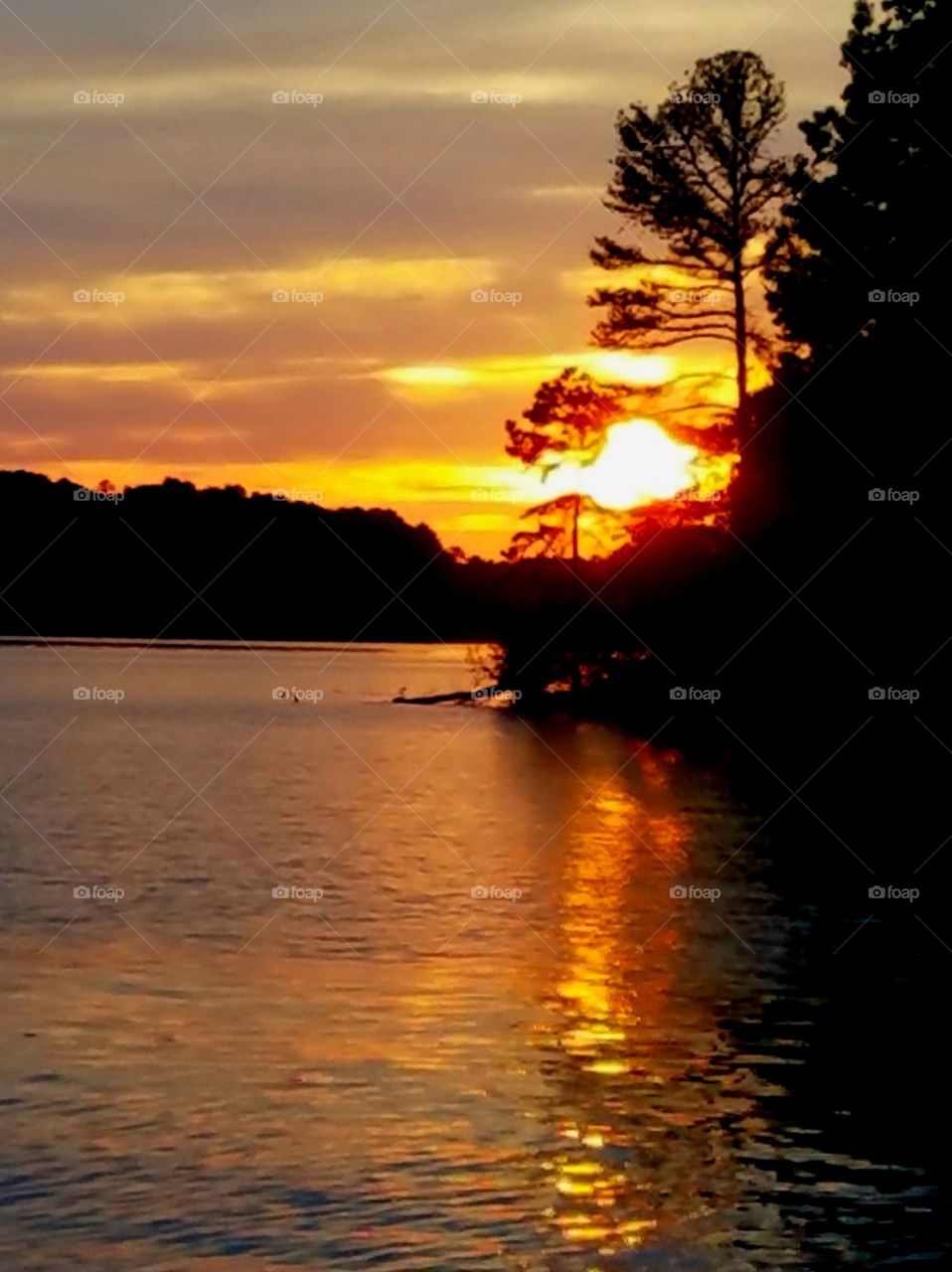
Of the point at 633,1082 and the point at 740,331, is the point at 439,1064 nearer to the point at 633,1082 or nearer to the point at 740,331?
the point at 633,1082

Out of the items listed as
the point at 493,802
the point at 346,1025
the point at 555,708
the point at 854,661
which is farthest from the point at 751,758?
the point at 346,1025

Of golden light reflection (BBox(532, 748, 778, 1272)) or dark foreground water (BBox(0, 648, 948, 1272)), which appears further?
golden light reflection (BBox(532, 748, 778, 1272))

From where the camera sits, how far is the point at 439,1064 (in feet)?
73.9

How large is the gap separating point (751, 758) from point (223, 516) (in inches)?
3971

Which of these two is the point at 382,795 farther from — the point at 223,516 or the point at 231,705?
the point at 223,516

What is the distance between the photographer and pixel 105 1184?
57.6ft

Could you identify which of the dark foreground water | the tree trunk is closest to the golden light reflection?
the dark foreground water

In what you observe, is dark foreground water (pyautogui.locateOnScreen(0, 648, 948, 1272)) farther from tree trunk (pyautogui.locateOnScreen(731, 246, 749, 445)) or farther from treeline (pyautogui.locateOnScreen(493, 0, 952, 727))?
tree trunk (pyautogui.locateOnScreen(731, 246, 749, 445))

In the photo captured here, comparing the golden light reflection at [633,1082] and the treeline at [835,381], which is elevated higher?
the treeline at [835,381]

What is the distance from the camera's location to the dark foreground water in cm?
1648

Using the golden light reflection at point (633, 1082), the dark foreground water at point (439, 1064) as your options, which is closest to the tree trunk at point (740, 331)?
the dark foreground water at point (439, 1064)

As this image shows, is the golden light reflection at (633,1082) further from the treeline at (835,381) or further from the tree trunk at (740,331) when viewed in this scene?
the tree trunk at (740,331)

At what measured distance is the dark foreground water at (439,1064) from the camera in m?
16.5

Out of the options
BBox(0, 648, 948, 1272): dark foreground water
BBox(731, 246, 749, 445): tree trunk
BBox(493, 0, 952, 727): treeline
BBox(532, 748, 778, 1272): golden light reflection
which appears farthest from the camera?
BBox(731, 246, 749, 445): tree trunk
